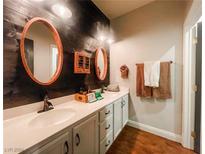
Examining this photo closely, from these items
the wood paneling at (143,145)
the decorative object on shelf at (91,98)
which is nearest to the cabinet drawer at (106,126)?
the decorative object on shelf at (91,98)

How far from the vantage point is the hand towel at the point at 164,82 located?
2.16 meters

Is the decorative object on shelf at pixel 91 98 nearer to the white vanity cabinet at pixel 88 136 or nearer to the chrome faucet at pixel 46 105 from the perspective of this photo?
the white vanity cabinet at pixel 88 136

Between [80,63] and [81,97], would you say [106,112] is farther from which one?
[80,63]

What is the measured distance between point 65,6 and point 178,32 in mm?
2053

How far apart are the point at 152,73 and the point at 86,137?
71.2 inches

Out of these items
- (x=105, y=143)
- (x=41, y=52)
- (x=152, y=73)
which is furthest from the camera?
(x=152, y=73)

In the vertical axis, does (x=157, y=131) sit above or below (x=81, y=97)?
below

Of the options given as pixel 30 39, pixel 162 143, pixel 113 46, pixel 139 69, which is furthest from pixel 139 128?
pixel 30 39

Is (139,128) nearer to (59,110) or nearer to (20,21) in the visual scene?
(59,110)

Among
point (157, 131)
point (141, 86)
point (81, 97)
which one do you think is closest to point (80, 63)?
point (81, 97)

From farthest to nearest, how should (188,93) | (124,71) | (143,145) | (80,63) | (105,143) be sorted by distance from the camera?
(124,71)
(143,145)
(188,93)
(80,63)
(105,143)

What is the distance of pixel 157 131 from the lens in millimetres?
2326

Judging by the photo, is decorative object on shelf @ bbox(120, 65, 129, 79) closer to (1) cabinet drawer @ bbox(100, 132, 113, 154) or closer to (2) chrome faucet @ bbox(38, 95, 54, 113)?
(1) cabinet drawer @ bbox(100, 132, 113, 154)

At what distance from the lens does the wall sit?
212cm
